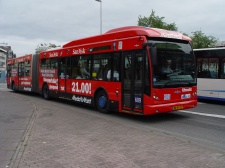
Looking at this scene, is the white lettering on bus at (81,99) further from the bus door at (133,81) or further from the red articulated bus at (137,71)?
the bus door at (133,81)

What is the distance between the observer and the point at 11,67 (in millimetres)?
25500

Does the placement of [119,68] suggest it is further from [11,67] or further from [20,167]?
[11,67]

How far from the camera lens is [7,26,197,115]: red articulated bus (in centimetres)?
963

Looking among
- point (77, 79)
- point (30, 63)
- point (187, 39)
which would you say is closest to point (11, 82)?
point (30, 63)

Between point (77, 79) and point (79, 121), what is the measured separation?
4267mm

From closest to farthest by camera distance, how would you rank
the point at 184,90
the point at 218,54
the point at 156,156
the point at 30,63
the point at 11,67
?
the point at 156,156 → the point at 184,90 → the point at 218,54 → the point at 30,63 → the point at 11,67

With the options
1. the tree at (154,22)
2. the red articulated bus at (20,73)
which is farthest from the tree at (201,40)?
the red articulated bus at (20,73)

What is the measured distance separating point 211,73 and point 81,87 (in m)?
6.81

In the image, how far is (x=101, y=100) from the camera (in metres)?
12.2

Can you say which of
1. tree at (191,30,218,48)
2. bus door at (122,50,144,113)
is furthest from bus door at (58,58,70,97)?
tree at (191,30,218,48)

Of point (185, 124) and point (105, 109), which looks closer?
point (185, 124)

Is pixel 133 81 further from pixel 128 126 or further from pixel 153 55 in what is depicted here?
pixel 128 126

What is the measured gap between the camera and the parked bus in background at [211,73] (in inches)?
586

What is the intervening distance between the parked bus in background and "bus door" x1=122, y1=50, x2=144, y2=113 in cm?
652
